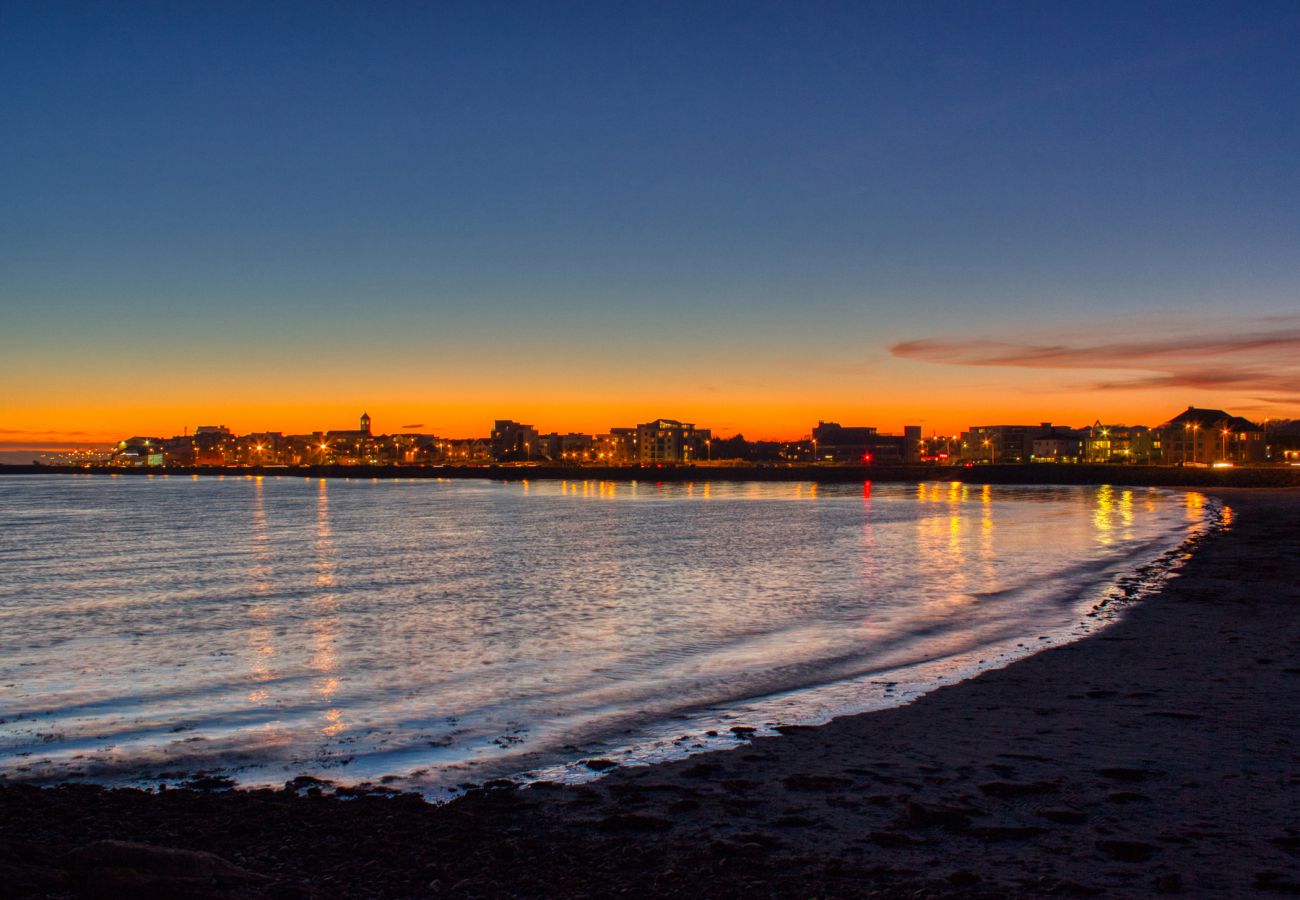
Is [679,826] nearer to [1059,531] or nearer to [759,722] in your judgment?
[759,722]

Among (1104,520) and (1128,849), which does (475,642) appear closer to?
(1128,849)

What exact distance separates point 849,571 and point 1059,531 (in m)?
23.1

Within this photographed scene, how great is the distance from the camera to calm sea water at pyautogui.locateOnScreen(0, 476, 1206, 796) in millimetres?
10719

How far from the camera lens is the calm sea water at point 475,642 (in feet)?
35.2

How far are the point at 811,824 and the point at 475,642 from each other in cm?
1178

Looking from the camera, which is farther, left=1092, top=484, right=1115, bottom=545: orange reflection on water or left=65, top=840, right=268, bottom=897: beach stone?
left=1092, top=484, right=1115, bottom=545: orange reflection on water

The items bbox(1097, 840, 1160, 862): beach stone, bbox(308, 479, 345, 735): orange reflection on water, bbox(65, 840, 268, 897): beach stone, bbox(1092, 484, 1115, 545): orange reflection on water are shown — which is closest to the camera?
bbox(65, 840, 268, 897): beach stone

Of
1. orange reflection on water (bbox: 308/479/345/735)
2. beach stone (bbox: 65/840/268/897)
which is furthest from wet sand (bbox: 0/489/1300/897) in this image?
orange reflection on water (bbox: 308/479/345/735)

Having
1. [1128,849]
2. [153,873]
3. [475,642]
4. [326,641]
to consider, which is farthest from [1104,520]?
[153,873]

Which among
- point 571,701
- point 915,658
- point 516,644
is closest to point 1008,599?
point 915,658

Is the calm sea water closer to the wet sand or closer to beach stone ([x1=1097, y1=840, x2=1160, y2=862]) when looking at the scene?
the wet sand

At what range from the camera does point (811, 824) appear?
292 inches

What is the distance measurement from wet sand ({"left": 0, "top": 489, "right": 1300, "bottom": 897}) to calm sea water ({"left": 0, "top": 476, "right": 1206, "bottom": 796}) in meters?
1.36

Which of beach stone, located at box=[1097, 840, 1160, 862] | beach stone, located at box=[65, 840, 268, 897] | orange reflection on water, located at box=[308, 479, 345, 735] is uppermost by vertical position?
beach stone, located at box=[65, 840, 268, 897]
